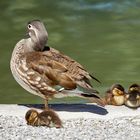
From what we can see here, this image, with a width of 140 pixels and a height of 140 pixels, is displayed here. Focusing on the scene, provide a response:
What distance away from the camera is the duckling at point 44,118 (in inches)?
260

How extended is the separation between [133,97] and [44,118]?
918 mm

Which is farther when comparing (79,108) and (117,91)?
(117,91)

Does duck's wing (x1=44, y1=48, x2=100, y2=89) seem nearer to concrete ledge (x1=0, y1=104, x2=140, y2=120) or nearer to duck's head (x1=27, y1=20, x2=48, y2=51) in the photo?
duck's head (x1=27, y1=20, x2=48, y2=51)

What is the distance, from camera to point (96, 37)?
1045 cm

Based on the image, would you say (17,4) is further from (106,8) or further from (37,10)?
(106,8)

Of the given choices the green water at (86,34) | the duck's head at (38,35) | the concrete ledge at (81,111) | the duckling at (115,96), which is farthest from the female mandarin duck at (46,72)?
the green water at (86,34)

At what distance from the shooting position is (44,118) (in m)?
6.64

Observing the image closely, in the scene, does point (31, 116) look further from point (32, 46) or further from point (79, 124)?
point (32, 46)

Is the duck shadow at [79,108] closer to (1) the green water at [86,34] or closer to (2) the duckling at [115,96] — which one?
(2) the duckling at [115,96]

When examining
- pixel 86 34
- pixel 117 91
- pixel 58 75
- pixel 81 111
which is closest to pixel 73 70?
pixel 58 75

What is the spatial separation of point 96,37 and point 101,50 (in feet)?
1.73

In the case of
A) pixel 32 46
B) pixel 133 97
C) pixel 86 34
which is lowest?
pixel 133 97

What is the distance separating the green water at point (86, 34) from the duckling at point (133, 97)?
1286mm

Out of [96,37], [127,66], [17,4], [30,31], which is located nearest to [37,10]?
[17,4]
